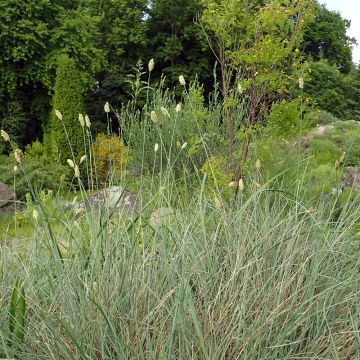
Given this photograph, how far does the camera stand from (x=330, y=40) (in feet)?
94.8

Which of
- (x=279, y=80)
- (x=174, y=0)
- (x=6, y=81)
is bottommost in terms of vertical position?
(x=6, y=81)

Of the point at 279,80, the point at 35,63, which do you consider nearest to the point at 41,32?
the point at 35,63

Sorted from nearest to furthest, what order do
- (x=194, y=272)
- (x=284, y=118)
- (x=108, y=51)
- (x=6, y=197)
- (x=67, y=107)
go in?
(x=194, y=272), (x=284, y=118), (x=6, y=197), (x=67, y=107), (x=108, y=51)

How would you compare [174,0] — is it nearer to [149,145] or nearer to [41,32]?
[41,32]

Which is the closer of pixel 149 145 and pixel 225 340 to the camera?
pixel 225 340

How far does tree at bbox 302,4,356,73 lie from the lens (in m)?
28.2

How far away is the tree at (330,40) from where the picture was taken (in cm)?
2823

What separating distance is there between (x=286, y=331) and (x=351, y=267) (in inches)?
28.2

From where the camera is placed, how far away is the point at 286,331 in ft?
6.24

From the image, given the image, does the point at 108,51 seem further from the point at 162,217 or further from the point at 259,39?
the point at 162,217

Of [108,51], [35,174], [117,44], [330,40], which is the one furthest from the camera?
[330,40]

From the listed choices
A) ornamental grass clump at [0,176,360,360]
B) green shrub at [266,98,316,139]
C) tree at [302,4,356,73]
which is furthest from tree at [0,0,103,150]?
tree at [302,4,356,73]

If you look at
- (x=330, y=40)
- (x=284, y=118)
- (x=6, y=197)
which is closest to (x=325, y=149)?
(x=6, y=197)

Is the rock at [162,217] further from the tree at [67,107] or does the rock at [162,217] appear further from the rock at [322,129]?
the rock at [322,129]
